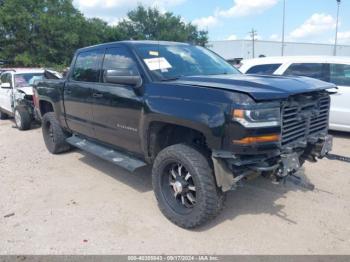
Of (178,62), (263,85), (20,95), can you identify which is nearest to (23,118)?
(20,95)

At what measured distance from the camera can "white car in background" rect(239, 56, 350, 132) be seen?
682cm

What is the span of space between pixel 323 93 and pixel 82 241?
299 cm

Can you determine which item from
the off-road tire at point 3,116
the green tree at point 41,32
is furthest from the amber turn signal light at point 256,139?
the green tree at point 41,32

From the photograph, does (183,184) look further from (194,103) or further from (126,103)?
(126,103)

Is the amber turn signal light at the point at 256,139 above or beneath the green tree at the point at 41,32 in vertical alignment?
beneath

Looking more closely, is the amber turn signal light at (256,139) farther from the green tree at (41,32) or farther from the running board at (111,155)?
the green tree at (41,32)

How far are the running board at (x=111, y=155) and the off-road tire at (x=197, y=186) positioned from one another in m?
0.55

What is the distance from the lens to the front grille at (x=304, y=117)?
3.15 metres

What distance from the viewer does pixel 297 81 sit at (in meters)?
3.48

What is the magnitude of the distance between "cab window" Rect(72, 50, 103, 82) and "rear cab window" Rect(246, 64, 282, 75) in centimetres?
403

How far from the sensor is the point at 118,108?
4.13 metres

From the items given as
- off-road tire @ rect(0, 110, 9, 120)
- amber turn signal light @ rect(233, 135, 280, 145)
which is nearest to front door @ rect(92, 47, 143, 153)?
amber turn signal light @ rect(233, 135, 280, 145)

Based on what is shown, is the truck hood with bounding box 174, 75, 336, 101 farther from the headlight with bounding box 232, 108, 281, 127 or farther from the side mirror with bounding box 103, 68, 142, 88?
the side mirror with bounding box 103, 68, 142, 88

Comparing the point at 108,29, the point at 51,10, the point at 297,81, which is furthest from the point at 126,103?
the point at 108,29
